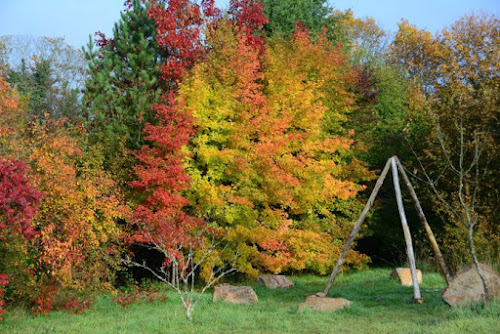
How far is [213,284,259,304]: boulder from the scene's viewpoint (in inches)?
506

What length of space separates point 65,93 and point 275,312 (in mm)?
18617

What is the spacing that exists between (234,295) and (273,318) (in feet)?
8.26

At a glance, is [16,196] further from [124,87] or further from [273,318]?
[124,87]

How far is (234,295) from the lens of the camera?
12.9 metres

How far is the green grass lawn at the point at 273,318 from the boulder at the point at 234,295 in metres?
0.21

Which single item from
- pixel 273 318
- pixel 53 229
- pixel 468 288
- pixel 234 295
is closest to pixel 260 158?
pixel 234 295

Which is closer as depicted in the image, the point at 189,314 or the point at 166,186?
the point at 189,314

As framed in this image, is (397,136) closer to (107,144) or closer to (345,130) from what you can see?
(345,130)

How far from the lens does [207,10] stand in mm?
21641

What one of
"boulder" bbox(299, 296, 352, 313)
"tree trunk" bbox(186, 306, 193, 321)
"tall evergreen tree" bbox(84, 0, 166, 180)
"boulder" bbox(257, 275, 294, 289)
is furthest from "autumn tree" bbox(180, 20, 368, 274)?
"tree trunk" bbox(186, 306, 193, 321)

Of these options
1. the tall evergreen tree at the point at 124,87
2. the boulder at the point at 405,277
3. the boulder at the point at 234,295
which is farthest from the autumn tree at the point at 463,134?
the tall evergreen tree at the point at 124,87

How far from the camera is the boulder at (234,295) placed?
1285 centimetres

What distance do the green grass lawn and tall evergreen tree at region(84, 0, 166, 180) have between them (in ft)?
18.8

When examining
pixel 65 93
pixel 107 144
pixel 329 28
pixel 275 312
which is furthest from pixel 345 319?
pixel 65 93
